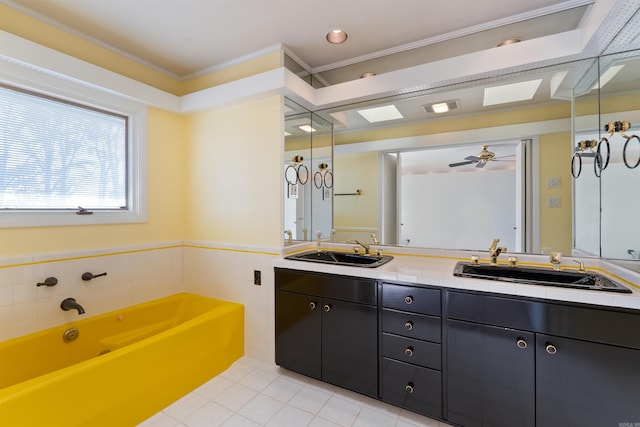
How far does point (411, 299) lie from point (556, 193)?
4.36 feet

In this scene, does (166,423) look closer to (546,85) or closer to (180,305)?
(180,305)

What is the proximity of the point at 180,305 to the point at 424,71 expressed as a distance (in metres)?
2.99

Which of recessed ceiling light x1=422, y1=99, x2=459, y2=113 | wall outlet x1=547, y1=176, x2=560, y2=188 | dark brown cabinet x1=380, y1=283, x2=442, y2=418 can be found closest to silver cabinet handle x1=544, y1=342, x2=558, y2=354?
dark brown cabinet x1=380, y1=283, x2=442, y2=418

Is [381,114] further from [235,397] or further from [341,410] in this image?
[235,397]

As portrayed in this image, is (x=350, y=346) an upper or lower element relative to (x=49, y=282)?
lower

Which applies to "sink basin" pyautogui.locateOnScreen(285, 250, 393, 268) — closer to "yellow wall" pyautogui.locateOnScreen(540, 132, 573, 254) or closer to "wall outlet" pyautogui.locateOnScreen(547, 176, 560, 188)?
"yellow wall" pyautogui.locateOnScreen(540, 132, 573, 254)

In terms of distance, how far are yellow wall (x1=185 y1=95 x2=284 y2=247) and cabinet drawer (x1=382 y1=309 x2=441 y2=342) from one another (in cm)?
105

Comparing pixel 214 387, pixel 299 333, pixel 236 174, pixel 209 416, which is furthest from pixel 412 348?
pixel 236 174

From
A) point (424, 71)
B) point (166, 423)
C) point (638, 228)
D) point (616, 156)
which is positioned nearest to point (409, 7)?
point (424, 71)

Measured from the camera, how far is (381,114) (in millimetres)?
2465

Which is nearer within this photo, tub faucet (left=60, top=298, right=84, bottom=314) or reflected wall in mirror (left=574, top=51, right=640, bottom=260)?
reflected wall in mirror (left=574, top=51, right=640, bottom=260)

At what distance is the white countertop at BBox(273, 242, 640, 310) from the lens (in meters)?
1.32

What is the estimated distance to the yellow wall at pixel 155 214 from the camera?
2027mm

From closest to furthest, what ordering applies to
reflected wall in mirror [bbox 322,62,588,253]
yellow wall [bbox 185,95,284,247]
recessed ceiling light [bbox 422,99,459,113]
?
reflected wall in mirror [bbox 322,62,588,253]
recessed ceiling light [bbox 422,99,459,113]
yellow wall [bbox 185,95,284,247]
